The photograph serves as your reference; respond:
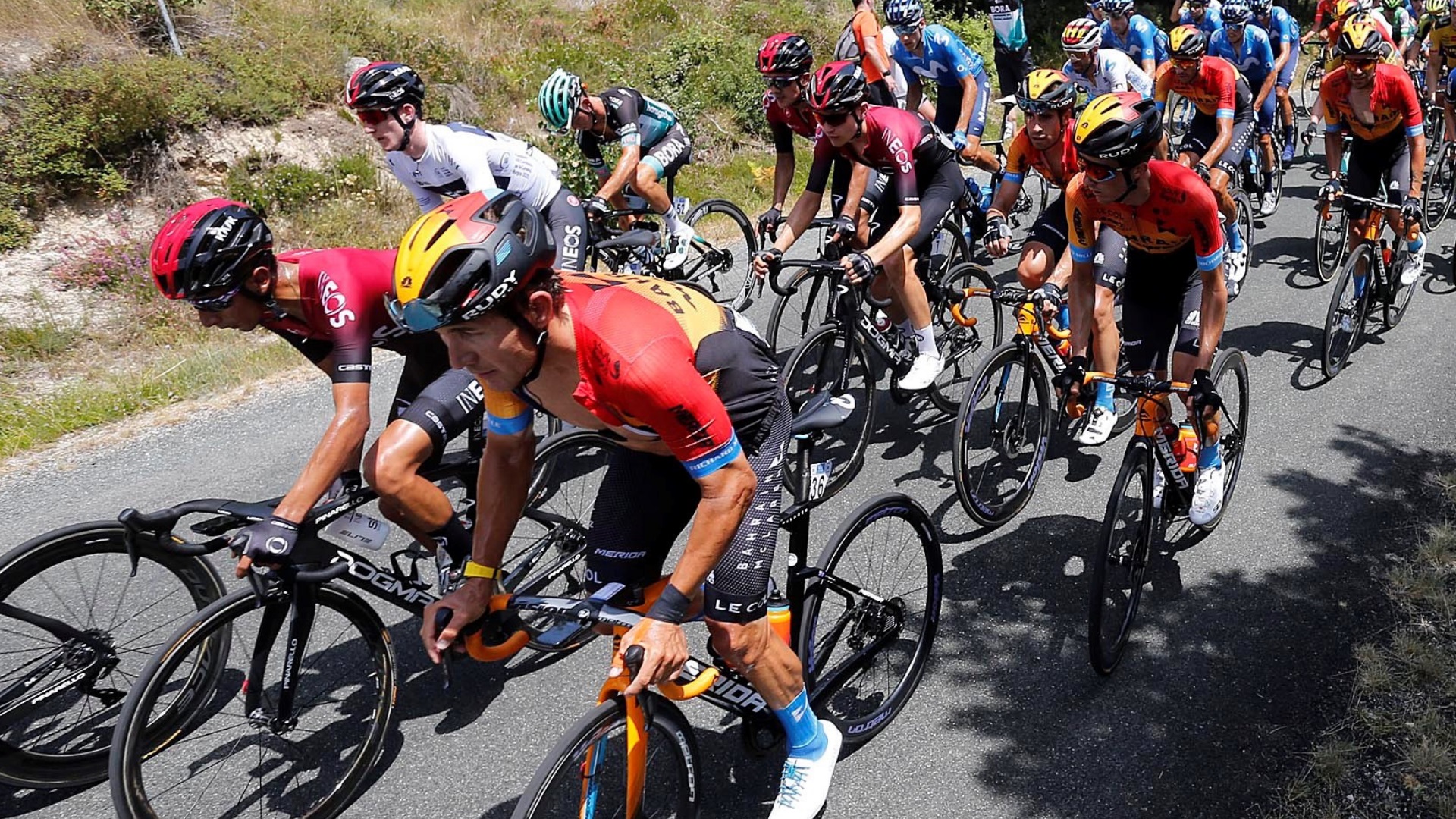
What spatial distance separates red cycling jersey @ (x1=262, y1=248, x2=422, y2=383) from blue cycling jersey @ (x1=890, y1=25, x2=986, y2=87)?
298 inches

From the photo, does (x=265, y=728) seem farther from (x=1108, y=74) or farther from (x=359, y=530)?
(x=1108, y=74)

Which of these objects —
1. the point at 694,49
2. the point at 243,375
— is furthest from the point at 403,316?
the point at 694,49

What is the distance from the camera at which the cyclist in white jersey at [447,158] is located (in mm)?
5410

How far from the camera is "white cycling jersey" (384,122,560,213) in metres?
5.62

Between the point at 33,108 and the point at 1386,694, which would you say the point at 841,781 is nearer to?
the point at 1386,694

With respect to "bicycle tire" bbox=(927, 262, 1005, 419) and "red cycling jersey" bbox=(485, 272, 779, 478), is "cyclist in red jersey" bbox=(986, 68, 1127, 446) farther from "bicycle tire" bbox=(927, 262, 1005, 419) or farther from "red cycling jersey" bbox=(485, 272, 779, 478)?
"red cycling jersey" bbox=(485, 272, 779, 478)

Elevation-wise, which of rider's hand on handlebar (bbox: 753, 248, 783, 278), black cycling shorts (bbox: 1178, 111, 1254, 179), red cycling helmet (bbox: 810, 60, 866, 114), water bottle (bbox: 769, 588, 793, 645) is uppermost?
red cycling helmet (bbox: 810, 60, 866, 114)

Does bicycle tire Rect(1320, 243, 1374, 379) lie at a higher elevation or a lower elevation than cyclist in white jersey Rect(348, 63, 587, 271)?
lower

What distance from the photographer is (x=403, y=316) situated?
2510 mm

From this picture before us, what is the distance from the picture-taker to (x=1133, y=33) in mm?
12250

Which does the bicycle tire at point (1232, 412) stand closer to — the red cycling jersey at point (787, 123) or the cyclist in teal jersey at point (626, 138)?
the red cycling jersey at point (787, 123)

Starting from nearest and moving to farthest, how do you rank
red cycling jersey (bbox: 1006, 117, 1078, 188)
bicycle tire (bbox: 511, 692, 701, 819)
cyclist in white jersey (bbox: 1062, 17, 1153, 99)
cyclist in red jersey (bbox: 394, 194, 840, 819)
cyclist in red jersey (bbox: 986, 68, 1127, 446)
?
cyclist in red jersey (bbox: 394, 194, 840, 819), bicycle tire (bbox: 511, 692, 701, 819), cyclist in red jersey (bbox: 986, 68, 1127, 446), red cycling jersey (bbox: 1006, 117, 1078, 188), cyclist in white jersey (bbox: 1062, 17, 1153, 99)

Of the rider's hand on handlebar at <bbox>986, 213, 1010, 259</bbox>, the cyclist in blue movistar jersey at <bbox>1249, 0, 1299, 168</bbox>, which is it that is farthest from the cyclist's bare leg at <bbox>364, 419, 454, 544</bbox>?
the cyclist in blue movistar jersey at <bbox>1249, 0, 1299, 168</bbox>

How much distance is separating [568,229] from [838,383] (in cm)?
180
